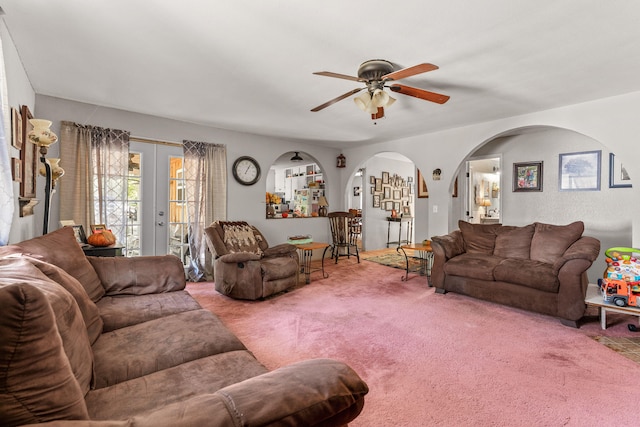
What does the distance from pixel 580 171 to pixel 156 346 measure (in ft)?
20.3

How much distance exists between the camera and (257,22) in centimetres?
215

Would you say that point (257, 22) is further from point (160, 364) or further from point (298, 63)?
point (160, 364)

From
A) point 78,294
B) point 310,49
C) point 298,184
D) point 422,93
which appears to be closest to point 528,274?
point 422,93

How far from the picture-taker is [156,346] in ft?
5.10

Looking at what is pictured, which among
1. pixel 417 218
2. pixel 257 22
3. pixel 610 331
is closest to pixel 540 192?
pixel 417 218

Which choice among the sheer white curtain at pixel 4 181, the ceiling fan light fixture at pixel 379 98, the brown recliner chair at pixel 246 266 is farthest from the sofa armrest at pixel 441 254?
the sheer white curtain at pixel 4 181

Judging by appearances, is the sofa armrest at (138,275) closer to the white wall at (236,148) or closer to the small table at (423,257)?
the white wall at (236,148)

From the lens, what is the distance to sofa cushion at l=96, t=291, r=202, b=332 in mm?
1890

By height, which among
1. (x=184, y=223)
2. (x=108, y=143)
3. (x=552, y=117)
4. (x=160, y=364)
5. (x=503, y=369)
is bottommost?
(x=503, y=369)

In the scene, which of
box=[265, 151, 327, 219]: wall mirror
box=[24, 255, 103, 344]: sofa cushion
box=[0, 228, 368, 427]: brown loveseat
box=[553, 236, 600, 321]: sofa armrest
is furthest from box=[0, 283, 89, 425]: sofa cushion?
box=[265, 151, 327, 219]: wall mirror

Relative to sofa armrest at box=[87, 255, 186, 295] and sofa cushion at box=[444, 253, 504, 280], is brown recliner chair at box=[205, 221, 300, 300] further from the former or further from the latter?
sofa cushion at box=[444, 253, 504, 280]

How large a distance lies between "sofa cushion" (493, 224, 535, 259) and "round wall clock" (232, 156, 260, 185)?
395cm

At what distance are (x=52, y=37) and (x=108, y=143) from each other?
1900 mm

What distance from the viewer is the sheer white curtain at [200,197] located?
15.7ft
